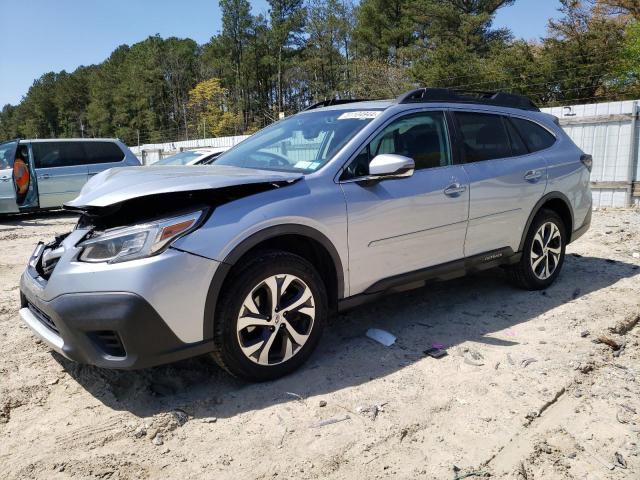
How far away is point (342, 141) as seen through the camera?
3.62m

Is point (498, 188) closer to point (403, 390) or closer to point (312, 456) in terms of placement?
point (403, 390)

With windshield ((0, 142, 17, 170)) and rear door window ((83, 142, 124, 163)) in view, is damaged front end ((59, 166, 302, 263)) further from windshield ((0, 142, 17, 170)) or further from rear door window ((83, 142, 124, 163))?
rear door window ((83, 142, 124, 163))

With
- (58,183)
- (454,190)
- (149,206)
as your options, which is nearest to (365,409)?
(149,206)

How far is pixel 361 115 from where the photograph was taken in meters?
3.87

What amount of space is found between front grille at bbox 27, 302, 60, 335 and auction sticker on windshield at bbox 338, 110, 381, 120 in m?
2.40

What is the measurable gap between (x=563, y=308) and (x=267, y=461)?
3.25 m

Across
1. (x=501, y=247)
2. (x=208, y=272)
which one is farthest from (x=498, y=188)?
(x=208, y=272)

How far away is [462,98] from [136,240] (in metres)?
3.01

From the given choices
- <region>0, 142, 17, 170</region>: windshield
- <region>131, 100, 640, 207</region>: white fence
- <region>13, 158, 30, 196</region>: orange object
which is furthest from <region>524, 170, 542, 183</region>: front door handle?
<region>0, 142, 17, 170</region>: windshield

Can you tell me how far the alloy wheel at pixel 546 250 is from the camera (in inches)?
193

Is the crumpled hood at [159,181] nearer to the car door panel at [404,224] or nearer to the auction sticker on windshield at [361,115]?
the car door panel at [404,224]

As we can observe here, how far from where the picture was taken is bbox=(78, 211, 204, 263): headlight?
2701mm

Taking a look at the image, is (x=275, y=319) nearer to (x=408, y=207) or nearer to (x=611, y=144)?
(x=408, y=207)

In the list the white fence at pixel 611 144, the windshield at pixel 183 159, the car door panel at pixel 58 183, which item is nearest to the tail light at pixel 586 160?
the white fence at pixel 611 144
